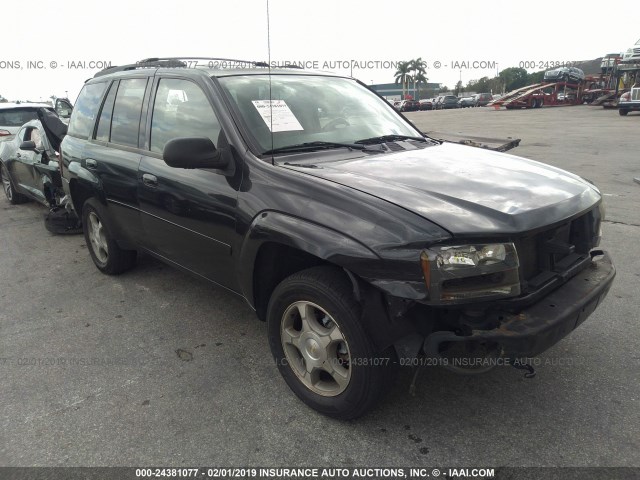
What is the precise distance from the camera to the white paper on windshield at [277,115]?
3051 mm

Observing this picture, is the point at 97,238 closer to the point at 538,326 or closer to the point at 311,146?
the point at 311,146

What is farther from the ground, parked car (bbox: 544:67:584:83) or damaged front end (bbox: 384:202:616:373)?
parked car (bbox: 544:67:584:83)

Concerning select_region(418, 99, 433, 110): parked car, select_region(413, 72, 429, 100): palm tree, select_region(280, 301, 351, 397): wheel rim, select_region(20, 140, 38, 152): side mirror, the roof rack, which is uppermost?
select_region(413, 72, 429, 100): palm tree

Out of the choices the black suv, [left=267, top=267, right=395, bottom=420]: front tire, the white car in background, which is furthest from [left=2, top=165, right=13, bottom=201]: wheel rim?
[left=267, top=267, right=395, bottom=420]: front tire

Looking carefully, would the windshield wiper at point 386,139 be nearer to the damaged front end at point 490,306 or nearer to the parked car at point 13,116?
the damaged front end at point 490,306

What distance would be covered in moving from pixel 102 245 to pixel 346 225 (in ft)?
10.8

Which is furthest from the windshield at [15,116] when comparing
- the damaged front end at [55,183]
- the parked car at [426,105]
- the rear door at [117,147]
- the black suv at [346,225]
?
the parked car at [426,105]

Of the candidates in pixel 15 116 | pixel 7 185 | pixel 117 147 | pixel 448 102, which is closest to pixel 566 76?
pixel 448 102

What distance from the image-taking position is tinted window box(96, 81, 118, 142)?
420cm

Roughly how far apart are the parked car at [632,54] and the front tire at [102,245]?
2811 cm

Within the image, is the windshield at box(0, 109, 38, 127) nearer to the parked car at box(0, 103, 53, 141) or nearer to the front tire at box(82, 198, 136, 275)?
the parked car at box(0, 103, 53, 141)

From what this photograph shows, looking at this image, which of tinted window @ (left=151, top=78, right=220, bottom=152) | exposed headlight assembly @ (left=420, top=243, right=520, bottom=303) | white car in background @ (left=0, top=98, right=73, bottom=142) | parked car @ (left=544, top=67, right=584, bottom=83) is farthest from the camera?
parked car @ (left=544, top=67, right=584, bottom=83)

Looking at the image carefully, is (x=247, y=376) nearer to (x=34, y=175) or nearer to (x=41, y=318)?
(x=41, y=318)

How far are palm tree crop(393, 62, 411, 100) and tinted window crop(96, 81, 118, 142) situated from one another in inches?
3509
